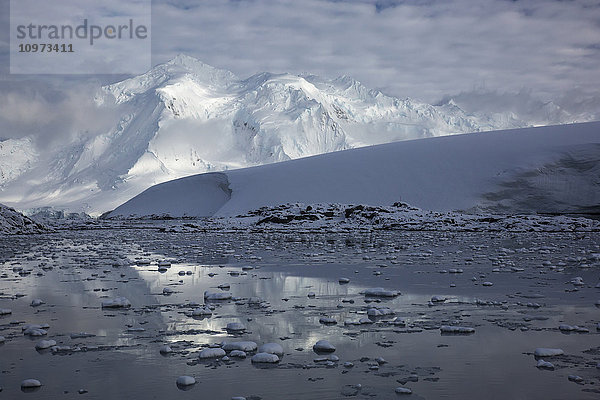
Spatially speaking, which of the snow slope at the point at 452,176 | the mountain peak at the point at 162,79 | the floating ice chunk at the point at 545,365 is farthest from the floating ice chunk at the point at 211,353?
the mountain peak at the point at 162,79

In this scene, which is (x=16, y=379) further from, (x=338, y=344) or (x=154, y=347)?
(x=338, y=344)

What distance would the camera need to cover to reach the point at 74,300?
5.71 m

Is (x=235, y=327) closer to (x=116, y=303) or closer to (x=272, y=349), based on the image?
(x=272, y=349)

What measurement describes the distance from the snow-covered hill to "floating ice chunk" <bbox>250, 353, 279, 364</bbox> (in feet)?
67.5

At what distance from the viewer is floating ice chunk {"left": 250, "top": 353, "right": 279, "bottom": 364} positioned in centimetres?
346

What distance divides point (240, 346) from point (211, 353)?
8.4 inches

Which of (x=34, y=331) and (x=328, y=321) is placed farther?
(x=328, y=321)

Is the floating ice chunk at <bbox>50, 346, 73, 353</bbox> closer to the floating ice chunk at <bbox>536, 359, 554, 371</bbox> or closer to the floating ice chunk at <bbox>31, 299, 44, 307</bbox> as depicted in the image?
the floating ice chunk at <bbox>31, 299, 44, 307</bbox>

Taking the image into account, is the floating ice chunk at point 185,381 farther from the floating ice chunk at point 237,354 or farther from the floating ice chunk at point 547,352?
the floating ice chunk at point 547,352

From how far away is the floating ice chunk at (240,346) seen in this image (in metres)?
3.72

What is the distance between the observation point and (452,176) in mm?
31641

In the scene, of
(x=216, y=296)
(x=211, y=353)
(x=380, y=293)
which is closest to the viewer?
(x=211, y=353)

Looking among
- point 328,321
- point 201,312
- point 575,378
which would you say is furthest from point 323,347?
point 201,312

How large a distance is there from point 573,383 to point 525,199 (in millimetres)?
28518
